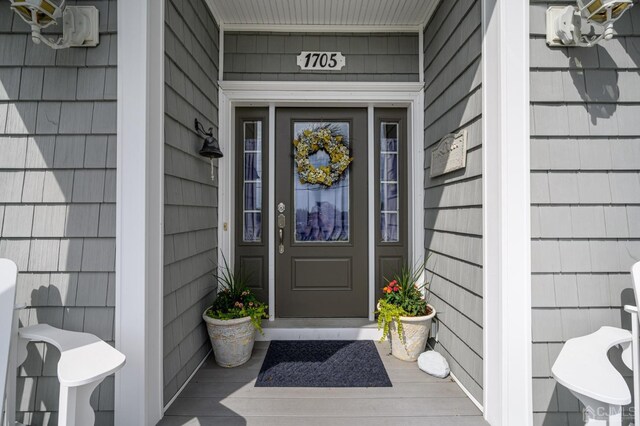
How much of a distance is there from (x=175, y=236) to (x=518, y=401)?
196cm

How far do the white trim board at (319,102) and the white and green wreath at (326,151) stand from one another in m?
0.29

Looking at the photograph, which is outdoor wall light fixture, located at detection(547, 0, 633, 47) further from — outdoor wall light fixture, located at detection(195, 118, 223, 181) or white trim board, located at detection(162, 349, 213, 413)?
white trim board, located at detection(162, 349, 213, 413)

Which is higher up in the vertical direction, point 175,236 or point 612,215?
point 612,215

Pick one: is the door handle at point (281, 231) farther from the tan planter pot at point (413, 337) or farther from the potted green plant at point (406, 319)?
the tan planter pot at point (413, 337)

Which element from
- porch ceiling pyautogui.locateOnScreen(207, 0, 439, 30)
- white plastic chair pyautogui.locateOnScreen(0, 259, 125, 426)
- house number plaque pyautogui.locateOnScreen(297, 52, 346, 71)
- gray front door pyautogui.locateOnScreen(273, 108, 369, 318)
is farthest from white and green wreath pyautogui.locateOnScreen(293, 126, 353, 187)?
white plastic chair pyautogui.locateOnScreen(0, 259, 125, 426)

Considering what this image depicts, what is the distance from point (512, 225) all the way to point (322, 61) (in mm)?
2054

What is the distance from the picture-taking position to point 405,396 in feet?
6.12

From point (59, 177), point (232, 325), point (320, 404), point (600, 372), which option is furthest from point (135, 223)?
point (600, 372)

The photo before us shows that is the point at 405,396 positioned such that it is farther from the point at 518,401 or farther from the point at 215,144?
the point at 215,144

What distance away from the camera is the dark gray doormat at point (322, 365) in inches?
Result: 78.6

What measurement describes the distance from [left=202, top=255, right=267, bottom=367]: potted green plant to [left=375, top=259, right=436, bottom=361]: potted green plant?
94 centimetres


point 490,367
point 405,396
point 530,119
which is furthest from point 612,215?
point 405,396

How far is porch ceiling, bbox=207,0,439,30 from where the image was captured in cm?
242

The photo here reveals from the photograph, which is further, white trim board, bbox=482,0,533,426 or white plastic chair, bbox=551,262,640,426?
white trim board, bbox=482,0,533,426
